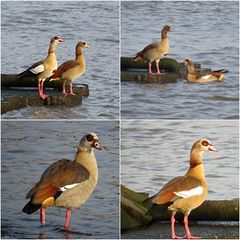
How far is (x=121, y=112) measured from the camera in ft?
28.5

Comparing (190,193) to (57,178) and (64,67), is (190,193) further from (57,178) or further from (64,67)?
(64,67)

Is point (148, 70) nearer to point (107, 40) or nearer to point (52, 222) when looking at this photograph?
point (107, 40)

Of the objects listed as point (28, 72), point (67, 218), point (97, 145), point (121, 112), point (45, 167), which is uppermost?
point (28, 72)

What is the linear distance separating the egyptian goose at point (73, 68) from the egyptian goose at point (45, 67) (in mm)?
36

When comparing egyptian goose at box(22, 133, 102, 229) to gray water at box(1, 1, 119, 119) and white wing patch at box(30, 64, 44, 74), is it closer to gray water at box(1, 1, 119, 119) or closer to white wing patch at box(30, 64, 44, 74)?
gray water at box(1, 1, 119, 119)

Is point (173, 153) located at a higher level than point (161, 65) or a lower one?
lower

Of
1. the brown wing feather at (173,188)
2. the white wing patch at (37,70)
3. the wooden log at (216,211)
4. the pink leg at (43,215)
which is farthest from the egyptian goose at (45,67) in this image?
the wooden log at (216,211)

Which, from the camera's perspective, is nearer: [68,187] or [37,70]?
[68,187]

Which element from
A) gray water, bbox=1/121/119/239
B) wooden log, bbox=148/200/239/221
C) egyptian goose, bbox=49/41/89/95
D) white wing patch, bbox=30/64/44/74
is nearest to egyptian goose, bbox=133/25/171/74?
egyptian goose, bbox=49/41/89/95

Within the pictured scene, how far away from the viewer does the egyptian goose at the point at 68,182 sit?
8430 mm

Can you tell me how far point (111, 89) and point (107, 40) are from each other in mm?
261

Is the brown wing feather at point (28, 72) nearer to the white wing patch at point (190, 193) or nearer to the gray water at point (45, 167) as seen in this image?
the gray water at point (45, 167)

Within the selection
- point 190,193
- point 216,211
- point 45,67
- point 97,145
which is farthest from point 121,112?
point 216,211

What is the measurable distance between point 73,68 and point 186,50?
0.61 m
